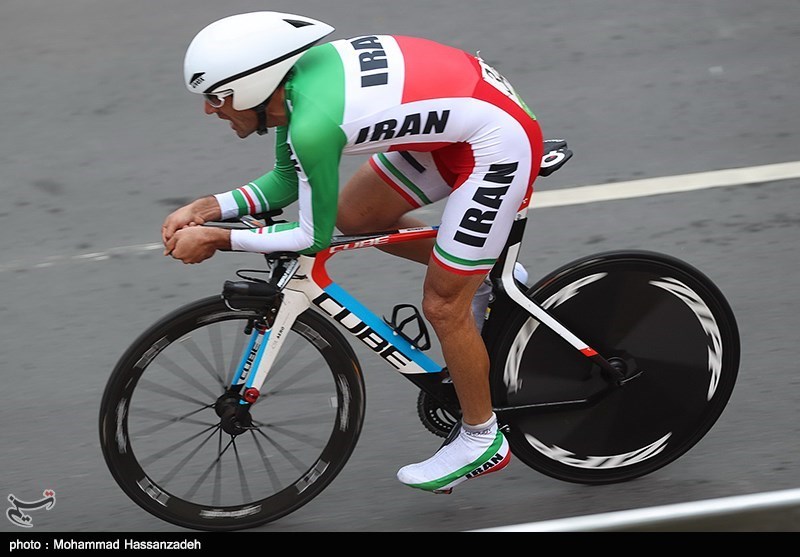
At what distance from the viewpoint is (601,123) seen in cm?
676

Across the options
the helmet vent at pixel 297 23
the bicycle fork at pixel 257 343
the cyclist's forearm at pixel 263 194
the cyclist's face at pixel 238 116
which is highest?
the helmet vent at pixel 297 23

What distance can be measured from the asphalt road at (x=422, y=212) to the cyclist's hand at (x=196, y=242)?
120cm

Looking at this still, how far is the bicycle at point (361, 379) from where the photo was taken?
12.7 ft

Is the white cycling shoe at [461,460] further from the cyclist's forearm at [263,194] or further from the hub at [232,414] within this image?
the cyclist's forearm at [263,194]

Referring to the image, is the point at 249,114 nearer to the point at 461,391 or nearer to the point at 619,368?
the point at 461,391

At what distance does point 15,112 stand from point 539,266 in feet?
11.0

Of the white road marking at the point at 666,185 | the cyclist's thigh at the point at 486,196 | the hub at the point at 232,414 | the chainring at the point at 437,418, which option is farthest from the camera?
the white road marking at the point at 666,185

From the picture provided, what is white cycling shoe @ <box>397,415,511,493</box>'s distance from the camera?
4.11m

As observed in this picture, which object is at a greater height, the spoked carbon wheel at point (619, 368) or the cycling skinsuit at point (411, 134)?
the cycling skinsuit at point (411, 134)

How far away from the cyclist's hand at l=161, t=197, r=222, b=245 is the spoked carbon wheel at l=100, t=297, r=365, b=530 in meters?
0.27

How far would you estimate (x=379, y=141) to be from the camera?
11.7 ft

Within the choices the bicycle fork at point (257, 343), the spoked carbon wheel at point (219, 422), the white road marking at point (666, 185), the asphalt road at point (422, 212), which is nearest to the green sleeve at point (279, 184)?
the bicycle fork at point (257, 343)
